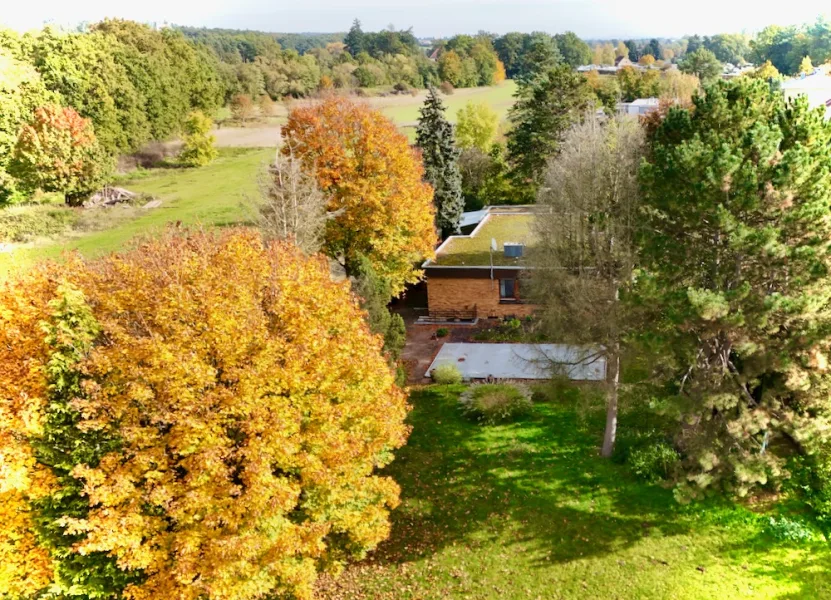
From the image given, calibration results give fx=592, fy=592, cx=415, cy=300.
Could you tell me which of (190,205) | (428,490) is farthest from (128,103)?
(428,490)

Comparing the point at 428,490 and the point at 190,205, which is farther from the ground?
the point at 190,205

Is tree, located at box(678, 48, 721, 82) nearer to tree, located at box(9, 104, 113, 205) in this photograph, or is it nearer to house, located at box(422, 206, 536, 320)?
house, located at box(422, 206, 536, 320)

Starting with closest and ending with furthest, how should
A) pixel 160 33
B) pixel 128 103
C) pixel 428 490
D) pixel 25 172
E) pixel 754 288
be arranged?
pixel 754 288
pixel 428 490
pixel 25 172
pixel 128 103
pixel 160 33

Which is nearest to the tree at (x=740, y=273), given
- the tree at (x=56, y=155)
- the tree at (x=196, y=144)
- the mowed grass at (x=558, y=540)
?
the mowed grass at (x=558, y=540)

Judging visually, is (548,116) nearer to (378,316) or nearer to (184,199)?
(378,316)

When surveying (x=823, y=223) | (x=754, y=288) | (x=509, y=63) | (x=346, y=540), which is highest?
(x=509, y=63)

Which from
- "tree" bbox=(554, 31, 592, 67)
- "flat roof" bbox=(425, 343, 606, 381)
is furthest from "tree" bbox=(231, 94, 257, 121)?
"tree" bbox=(554, 31, 592, 67)

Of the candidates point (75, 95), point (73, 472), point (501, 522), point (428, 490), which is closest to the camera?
point (73, 472)

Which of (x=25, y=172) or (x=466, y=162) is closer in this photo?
(x=25, y=172)

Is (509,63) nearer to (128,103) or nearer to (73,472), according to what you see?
(128,103)
